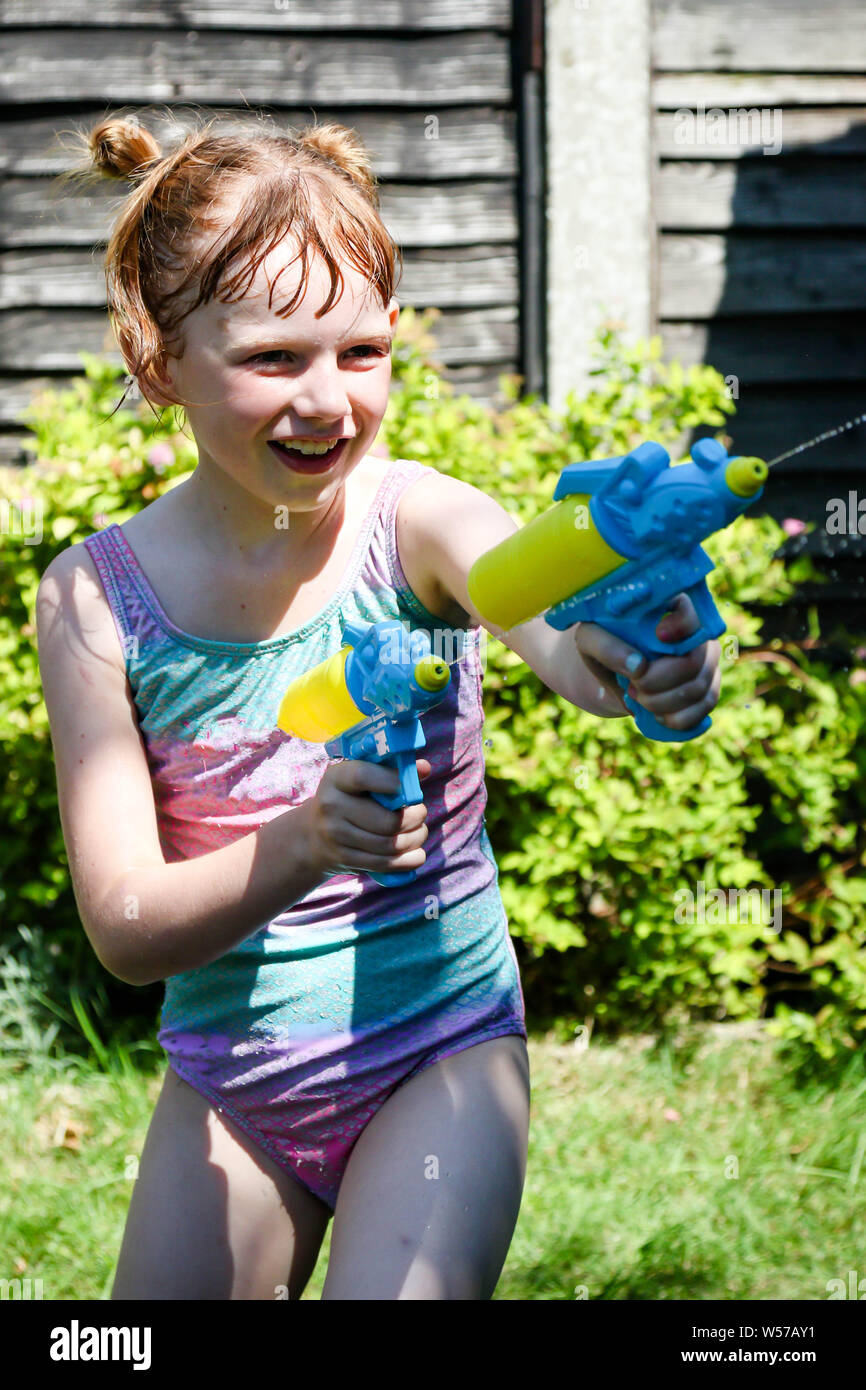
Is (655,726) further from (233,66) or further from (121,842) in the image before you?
(233,66)

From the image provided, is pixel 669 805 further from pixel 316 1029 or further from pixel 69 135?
pixel 69 135

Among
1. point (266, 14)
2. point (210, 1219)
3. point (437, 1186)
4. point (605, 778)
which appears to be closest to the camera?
point (437, 1186)

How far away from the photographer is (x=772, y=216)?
421cm

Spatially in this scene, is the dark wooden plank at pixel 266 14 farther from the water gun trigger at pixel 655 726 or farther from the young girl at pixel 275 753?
the water gun trigger at pixel 655 726

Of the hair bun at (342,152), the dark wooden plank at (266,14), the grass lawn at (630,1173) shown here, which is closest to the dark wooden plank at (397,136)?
the dark wooden plank at (266,14)

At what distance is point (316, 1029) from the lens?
1709 mm

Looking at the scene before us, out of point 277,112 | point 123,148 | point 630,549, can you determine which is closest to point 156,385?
point 123,148

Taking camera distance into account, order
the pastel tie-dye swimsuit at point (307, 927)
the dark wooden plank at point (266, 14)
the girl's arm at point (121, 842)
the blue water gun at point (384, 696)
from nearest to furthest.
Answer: the blue water gun at point (384, 696), the girl's arm at point (121, 842), the pastel tie-dye swimsuit at point (307, 927), the dark wooden plank at point (266, 14)

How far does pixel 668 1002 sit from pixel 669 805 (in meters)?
0.58

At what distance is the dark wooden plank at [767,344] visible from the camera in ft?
14.0

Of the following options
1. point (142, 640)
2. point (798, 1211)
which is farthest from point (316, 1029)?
point (798, 1211)

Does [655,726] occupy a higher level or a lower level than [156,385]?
lower

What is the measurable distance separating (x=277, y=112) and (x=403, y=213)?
0.49m

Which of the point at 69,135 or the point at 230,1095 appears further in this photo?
the point at 69,135
